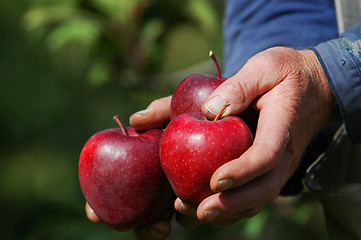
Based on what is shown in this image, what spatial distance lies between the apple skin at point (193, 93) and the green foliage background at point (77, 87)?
24.9 inches

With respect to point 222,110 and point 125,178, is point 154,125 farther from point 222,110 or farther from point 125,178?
point 222,110

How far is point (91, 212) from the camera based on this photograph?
4.88 ft

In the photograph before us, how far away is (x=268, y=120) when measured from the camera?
115 centimetres

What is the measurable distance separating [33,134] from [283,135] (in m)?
4.29

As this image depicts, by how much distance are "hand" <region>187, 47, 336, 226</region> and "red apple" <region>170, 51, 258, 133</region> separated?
0.06 metres

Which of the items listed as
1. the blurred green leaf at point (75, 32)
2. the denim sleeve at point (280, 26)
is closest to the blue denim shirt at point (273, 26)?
the denim sleeve at point (280, 26)

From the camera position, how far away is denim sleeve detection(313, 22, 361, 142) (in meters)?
1.33

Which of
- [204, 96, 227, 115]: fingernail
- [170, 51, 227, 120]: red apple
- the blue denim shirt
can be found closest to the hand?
[204, 96, 227, 115]: fingernail

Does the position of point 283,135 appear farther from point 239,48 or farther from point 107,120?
point 107,120

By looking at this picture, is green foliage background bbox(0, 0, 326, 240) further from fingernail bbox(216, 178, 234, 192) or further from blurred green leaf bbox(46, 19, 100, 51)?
fingernail bbox(216, 178, 234, 192)

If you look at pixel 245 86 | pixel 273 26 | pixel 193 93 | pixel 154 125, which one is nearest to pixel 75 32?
pixel 273 26

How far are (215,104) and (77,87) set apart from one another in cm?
437

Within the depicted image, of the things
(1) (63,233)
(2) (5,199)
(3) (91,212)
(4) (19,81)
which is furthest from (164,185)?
(4) (19,81)

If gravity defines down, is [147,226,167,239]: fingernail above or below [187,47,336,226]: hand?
below
